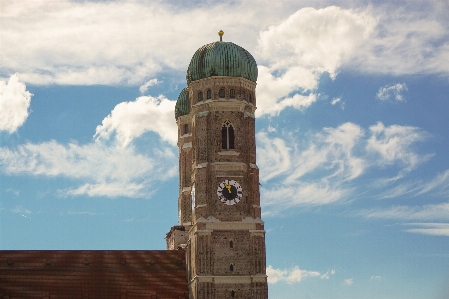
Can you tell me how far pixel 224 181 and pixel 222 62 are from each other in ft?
42.1

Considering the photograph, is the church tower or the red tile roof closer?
the church tower

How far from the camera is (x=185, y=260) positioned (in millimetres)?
101625

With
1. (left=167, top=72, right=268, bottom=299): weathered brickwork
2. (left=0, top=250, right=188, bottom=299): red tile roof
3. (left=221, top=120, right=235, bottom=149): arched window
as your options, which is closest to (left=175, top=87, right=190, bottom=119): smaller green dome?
(left=167, top=72, right=268, bottom=299): weathered brickwork

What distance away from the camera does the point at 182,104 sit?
4670 inches

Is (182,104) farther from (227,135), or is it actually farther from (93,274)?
(93,274)

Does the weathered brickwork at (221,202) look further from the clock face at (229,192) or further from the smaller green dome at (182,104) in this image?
the smaller green dome at (182,104)

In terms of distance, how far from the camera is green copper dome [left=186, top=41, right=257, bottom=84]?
101 metres

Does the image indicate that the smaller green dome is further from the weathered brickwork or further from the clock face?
A: the clock face

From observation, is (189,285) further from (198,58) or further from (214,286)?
(198,58)

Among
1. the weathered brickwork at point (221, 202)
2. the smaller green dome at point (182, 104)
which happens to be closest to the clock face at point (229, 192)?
the weathered brickwork at point (221, 202)

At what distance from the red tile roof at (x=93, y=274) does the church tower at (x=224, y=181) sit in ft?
7.77

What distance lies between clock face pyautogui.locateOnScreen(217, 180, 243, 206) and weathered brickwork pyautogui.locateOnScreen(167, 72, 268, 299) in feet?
0.97

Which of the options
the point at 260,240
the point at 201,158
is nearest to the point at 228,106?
the point at 201,158

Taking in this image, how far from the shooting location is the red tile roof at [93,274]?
9694cm
